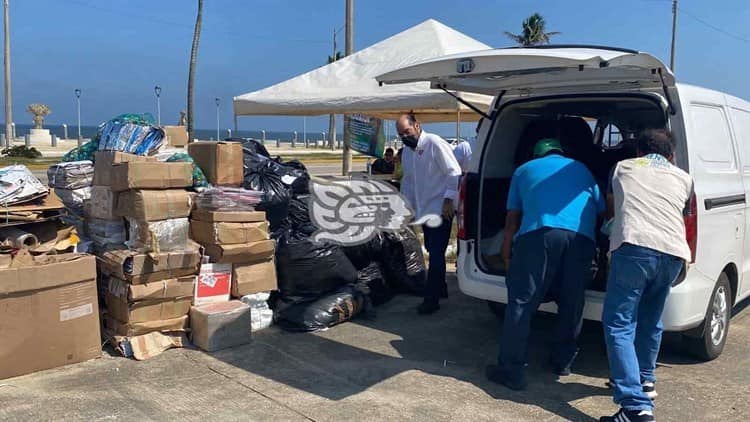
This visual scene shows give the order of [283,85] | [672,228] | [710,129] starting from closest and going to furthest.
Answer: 1. [672,228]
2. [710,129]
3. [283,85]

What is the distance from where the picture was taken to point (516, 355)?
158 inches

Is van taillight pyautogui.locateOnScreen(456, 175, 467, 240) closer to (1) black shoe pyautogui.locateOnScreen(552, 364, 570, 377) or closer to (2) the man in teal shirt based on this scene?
(2) the man in teal shirt

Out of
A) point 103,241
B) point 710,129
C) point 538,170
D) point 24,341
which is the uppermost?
point 710,129

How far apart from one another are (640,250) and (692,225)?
48 cm

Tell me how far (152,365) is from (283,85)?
589 cm

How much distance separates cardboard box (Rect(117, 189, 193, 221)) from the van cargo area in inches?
87.6

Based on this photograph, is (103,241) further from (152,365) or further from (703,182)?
(703,182)

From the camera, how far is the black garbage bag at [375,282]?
593 centimetres

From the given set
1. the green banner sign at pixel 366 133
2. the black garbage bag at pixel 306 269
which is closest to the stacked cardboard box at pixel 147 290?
the black garbage bag at pixel 306 269

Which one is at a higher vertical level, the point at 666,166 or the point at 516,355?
the point at 666,166

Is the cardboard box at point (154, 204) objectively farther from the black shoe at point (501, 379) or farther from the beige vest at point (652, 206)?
the beige vest at point (652, 206)

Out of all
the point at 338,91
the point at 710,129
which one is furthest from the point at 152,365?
the point at 338,91

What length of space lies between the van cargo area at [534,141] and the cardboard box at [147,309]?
2239 mm

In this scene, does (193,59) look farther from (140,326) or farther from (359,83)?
(140,326)
